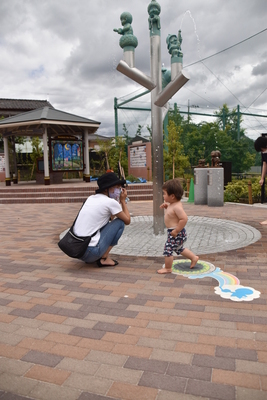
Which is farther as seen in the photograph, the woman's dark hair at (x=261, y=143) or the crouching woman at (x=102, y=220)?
the woman's dark hair at (x=261, y=143)

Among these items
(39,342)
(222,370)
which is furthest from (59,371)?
(222,370)

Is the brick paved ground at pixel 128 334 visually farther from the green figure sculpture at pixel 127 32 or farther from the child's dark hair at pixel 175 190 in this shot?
the green figure sculpture at pixel 127 32

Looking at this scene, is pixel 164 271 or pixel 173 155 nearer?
pixel 164 271

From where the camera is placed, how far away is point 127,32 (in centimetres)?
610

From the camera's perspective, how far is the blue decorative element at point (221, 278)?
3348 mm

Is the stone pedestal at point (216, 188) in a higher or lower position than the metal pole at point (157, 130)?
lower

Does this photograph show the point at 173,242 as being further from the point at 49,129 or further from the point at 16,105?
the point at 16,105

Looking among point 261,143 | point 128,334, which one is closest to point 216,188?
point 261,143

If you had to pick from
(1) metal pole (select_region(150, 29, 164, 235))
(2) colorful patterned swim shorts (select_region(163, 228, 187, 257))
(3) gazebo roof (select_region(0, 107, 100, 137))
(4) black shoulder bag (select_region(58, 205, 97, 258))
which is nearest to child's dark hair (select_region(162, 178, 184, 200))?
(2) colorful patterned swim shorts (select_region(163, 228, 187, 257))

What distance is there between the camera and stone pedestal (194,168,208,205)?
10.8 meters

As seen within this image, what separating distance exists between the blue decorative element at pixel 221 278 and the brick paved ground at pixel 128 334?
10 centimetres

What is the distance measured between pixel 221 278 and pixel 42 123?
12.1m

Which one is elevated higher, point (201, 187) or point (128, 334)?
point (201, 187)

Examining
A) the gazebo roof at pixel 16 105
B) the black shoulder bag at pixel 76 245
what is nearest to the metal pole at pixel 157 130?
the black shoulder bag at pixel 76 245
